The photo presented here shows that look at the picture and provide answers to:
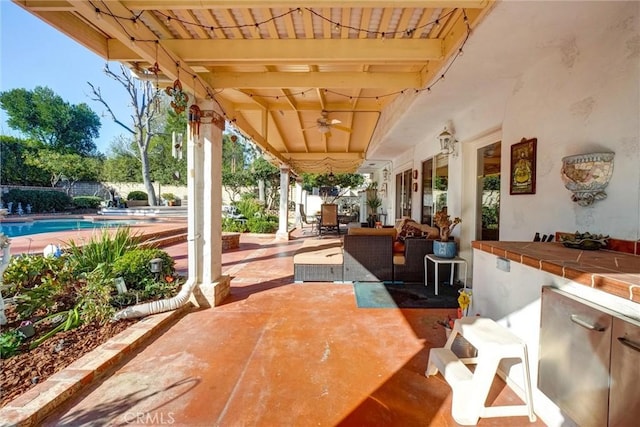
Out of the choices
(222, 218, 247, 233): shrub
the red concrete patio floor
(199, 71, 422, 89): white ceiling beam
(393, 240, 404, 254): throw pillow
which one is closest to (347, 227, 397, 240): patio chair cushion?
(393, 240, 404, 254): throw pillow

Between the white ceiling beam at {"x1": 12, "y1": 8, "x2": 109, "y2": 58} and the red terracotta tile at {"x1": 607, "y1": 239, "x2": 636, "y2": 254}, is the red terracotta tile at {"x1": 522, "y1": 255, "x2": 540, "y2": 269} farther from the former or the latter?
the white ceiling beam at {"x1": 12, "y1": 8, "x2": 109, "y2": 58}

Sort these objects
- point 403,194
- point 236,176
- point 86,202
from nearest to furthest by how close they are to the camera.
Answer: point 403,194 → point 86,202 → point 236,176

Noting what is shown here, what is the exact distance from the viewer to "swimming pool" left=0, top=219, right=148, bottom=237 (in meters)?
10.1

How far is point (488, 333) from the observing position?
172 cm

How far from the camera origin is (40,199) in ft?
51.1

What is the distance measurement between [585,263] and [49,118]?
112 ft

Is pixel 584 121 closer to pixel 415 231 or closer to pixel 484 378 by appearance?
pixel 484 378

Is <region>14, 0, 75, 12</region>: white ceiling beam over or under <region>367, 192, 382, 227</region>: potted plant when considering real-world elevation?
over

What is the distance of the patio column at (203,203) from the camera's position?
3348mm

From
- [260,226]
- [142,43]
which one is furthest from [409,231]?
[260,226]

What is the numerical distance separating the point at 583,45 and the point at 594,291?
2022 millimetres

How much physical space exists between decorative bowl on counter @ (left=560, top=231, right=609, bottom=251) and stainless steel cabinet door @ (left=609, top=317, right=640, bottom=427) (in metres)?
1.00

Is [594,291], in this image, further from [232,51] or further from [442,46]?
[232,51]

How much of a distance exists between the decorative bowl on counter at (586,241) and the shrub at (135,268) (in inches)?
163
